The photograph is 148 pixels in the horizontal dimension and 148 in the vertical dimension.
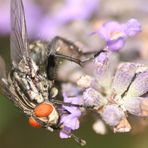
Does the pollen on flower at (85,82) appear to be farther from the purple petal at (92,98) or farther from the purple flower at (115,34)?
the purple flower at (115,34)

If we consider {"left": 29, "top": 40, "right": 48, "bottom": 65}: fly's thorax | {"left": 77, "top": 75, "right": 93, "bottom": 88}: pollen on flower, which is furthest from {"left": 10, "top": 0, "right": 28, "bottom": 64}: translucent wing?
{"left": 77, "top": 75, "right": 93, "bottom": 88}: pollen on flower

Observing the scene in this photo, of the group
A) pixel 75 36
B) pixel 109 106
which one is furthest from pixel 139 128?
pixel 75 36

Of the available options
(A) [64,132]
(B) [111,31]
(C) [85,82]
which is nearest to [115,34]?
(B) [111,31]

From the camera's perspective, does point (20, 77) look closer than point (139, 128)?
Yes

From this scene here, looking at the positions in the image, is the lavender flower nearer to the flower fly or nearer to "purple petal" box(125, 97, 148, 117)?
"purple petal" box(125, 97, 148, 117)

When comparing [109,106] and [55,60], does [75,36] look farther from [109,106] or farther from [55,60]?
[109,106]

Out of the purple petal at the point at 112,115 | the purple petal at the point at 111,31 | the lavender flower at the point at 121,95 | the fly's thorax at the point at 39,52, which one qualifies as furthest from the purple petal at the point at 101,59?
the fly's thorax at the point at 39,52
